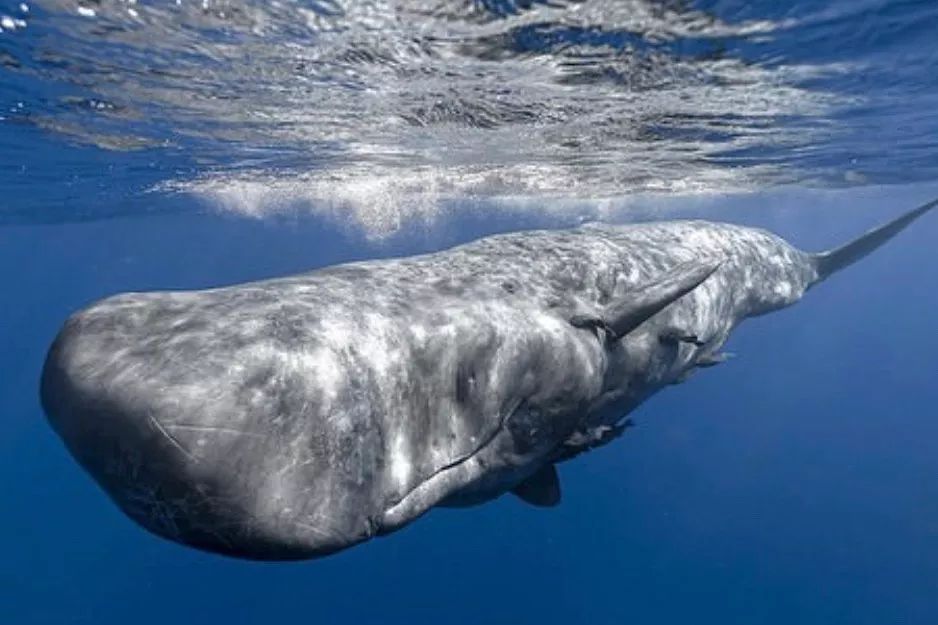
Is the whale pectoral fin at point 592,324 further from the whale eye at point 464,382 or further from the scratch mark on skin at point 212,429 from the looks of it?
the scratch mark on skin at point 212,429

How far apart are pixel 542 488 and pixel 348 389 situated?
11.7ft

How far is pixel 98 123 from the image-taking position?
18.1 meters

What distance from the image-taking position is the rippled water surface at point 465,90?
35.4 feet

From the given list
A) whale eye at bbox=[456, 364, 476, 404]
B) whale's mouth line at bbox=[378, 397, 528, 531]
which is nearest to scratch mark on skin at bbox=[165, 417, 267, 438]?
whale's mouth line at bbox=[378, 397, 528, 531]

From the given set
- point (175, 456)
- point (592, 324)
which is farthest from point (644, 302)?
point (175, 456)

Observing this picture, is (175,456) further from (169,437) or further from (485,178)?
(485,178)

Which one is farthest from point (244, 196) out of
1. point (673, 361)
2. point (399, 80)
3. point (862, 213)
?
point (862, 213)

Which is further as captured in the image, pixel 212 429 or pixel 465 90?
pixel 465 90

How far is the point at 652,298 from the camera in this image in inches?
278

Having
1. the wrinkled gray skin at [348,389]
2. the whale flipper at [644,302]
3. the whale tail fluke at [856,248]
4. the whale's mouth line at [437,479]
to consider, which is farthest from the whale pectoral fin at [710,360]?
the whale tail fluke at [856,248]

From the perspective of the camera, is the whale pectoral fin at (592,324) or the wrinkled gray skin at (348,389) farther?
the whale pectoral fin at (592,324)

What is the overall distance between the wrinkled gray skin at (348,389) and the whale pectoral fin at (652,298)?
0.08 meters

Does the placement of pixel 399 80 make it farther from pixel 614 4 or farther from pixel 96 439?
pixel 96 439

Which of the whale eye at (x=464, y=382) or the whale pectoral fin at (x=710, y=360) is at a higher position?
the whale eye at (x=464, y=382)
